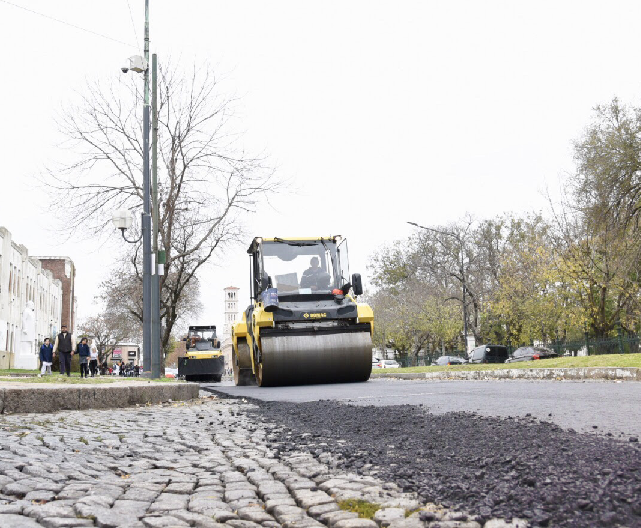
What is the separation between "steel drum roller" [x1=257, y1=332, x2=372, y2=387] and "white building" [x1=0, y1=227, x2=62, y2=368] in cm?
2992

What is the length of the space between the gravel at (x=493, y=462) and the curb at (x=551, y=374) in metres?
10.9

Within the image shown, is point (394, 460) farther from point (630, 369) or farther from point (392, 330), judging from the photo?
point (392, 330)

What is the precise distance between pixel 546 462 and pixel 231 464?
211 cm

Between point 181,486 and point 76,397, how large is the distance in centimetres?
597

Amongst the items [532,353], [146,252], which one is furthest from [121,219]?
[532,353]

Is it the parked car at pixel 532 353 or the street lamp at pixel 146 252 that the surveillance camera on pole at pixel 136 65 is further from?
the parked car at pixel 532 353

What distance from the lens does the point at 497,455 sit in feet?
12.7

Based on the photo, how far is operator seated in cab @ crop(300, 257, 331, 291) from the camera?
1639 cm

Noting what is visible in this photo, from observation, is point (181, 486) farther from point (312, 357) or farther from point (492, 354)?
point (492, 354)

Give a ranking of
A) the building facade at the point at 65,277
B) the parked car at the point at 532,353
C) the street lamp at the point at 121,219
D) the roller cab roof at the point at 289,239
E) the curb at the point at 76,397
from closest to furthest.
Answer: the curb at the point at 76,397 < the roller cab roof at the point at 289,239 < the street lamp at the point at 121,219 < the parked car at the point at 532,353 < the building facade at the point at 65,277

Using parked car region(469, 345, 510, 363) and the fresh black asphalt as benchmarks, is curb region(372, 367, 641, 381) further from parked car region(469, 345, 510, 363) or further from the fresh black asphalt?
parked car region(469, 345, 510, 363)

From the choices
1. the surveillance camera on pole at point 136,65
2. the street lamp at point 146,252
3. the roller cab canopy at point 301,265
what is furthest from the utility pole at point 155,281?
the roller cab canopy at point 301,265

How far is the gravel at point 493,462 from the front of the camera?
2.69 metres

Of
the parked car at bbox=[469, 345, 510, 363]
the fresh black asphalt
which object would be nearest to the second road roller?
the fresh black asphalt
